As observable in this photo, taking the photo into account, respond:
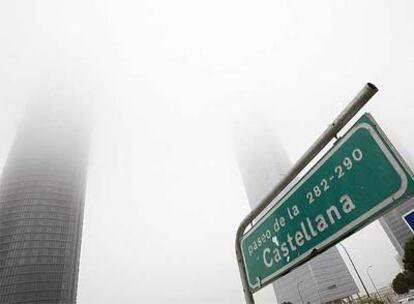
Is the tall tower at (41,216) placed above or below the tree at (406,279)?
above

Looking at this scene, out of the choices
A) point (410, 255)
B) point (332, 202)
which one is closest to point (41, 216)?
point (410, 255)

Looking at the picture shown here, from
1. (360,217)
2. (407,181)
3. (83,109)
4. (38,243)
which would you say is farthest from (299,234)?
(83,109)

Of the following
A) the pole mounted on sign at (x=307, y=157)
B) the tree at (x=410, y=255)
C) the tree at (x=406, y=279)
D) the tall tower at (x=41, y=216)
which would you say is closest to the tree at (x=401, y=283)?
the tree at (x=406, y=279)

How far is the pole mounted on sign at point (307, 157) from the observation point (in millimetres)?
1761

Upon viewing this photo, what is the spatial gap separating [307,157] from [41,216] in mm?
135439

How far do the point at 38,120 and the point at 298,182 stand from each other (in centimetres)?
18672

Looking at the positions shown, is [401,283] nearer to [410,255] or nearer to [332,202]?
[410,255]

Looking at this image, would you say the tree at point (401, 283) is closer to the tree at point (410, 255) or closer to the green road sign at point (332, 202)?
the tree at point (410, 255)

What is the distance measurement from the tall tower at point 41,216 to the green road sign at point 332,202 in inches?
4939

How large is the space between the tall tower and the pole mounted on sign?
125 m

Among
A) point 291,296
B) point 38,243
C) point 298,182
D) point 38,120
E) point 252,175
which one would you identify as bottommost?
point 298,182

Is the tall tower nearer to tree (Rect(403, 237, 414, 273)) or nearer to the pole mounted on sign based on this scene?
tree (Rect(403, 237, 414, 273))

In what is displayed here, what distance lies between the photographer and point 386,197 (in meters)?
1.52

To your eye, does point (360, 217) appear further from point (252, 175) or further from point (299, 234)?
point (252, 175)
